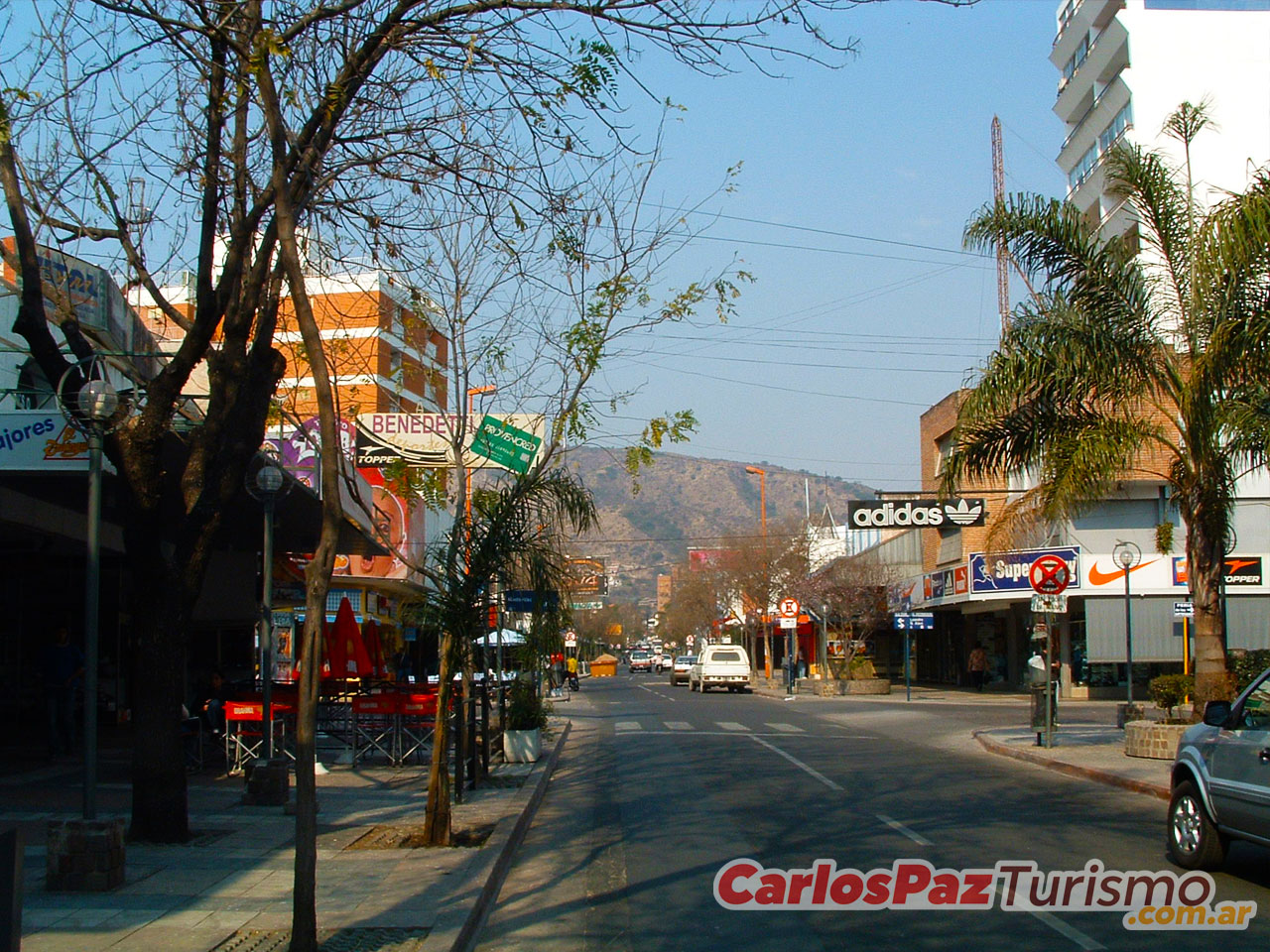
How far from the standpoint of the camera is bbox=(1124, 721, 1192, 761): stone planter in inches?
684

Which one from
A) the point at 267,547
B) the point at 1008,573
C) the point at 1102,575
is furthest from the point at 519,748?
the point at 1102,575

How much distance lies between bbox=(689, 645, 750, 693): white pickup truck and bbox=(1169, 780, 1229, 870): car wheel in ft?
122

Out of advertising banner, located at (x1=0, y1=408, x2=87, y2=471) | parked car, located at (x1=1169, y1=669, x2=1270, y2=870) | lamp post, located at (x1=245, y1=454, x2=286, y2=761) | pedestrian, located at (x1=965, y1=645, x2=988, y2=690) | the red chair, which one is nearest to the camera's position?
parked car, located at (x1=1169, y1=669, x2=1270, y2=870)

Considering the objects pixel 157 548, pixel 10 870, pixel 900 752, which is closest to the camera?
pixel 10 870

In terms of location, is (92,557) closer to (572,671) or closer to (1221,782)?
(1221,782)

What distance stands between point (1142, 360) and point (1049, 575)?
15.3ft

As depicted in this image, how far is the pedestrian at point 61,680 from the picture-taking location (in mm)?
16812

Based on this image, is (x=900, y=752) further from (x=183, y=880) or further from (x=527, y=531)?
(x=183, y=880)

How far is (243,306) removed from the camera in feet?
34.5

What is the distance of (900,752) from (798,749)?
168 cm

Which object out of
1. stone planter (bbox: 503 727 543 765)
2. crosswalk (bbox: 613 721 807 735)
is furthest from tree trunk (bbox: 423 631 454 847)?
crosswalk (bbox: 613 721 807 735)

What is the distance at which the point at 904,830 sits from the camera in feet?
37.4

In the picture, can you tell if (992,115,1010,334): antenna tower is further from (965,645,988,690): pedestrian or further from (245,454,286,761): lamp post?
(245,454,286,761): lamp post

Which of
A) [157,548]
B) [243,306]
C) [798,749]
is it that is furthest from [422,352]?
[798,749]
